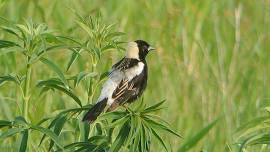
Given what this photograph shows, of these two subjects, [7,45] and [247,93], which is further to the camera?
[247,93]

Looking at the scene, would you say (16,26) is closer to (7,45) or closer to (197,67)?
(7,45)

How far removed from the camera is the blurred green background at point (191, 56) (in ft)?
19.2

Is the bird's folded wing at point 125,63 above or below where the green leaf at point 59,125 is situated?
above

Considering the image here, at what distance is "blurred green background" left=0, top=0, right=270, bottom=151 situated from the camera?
5844mm

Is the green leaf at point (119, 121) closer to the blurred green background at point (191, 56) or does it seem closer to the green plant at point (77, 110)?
the green plant at point (77, 110)

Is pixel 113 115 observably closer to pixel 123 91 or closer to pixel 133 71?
pixel 123 91

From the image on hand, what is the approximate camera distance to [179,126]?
5918 millimetres

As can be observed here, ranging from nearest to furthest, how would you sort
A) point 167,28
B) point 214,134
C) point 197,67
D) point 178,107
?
1. point 214,134
2. point 178,107
3. point 197,67
4. point 167,28

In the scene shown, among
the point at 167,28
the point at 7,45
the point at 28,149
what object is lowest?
the point at 28,149

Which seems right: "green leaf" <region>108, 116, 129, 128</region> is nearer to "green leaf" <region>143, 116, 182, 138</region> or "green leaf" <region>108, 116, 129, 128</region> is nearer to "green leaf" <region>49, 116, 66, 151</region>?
"green leaf" <region>143, 116, 182, 138</region>

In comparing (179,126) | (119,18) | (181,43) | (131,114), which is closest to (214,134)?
(179,126)

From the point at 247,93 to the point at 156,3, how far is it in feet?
5.43

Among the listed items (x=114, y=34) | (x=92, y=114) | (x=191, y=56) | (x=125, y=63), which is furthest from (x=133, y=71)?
(x=191, y=56)

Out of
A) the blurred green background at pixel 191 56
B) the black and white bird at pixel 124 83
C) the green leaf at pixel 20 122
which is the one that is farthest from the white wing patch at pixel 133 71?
the green leaf at pixel 20 122
